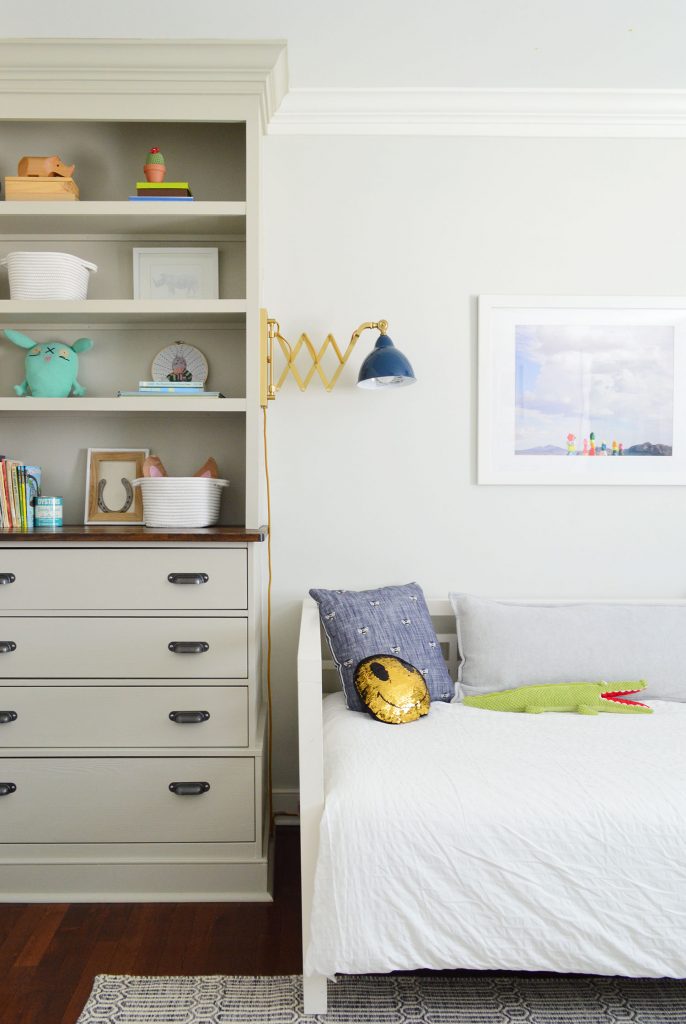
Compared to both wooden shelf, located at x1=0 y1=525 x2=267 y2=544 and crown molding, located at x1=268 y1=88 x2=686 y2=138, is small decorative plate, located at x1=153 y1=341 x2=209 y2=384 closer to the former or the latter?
wooden shelf, located at x1=0 y1=525 x2=267 y2=544

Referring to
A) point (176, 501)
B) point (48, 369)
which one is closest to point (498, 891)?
point (176, 501)

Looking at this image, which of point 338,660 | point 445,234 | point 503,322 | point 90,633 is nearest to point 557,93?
point 445,234

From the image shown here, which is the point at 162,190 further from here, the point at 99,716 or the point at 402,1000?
the point at 402,1000

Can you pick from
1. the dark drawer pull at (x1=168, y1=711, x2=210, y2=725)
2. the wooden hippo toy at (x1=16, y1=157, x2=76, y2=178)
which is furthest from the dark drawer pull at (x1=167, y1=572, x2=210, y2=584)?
the wooden hippo toy at (x1=16, y1=157, x2=76, y2=178)

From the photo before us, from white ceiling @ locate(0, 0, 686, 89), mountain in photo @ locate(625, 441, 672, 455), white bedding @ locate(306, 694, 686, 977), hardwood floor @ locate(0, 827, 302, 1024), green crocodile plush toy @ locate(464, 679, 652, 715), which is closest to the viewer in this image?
white bedding @ locate(306, 694, 686, 977)

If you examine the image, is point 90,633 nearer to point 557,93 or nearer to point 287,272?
point 287,272

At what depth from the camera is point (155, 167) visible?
2.29m

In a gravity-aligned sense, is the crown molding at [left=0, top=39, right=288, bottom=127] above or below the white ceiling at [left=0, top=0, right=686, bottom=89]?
below

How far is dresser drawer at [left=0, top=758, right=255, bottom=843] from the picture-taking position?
2096 millimetres

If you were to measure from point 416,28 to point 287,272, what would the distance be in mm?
813

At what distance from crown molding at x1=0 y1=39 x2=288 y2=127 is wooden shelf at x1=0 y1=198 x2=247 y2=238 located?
32 cm

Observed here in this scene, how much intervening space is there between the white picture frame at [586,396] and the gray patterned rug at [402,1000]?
4.86 feet

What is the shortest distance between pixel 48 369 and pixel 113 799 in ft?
4.37

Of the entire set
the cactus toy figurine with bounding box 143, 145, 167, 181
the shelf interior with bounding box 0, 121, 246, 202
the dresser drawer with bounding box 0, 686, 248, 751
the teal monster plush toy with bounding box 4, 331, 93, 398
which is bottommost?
the dresser drawer with bounding box 0, 686, 248, 751
